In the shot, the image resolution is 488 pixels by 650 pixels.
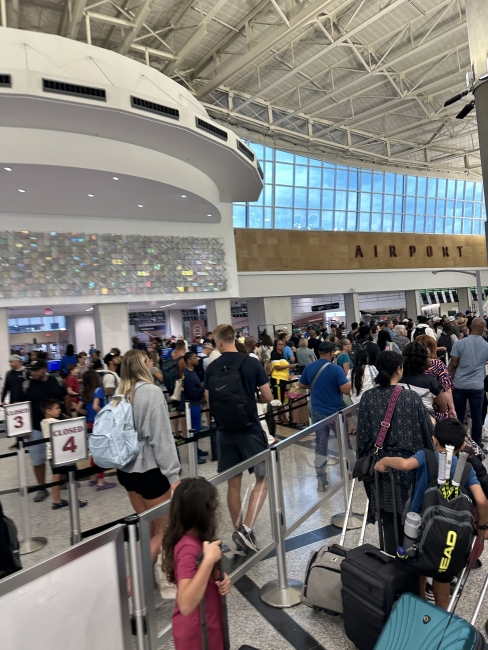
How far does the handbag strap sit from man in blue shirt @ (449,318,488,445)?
11.4ft

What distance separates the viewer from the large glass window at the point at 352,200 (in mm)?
27125

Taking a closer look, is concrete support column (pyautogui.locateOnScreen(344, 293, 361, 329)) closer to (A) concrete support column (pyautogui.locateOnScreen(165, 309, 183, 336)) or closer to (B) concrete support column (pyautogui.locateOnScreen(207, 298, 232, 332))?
(B) concrete support column (pyautogui.locateOnScreen(207, 298, 232, 332))

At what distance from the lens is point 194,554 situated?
6.57 ft

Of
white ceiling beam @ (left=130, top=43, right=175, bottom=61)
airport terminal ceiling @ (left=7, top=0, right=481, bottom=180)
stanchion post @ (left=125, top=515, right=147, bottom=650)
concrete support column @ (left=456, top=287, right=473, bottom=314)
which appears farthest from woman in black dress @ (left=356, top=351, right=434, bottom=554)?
concrete support column @ (left=456, top=287, right=473, bottom=314)

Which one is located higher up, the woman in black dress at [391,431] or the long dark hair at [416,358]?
the long dark hair at [416,358]

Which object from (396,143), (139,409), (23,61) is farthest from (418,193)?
(139,409)

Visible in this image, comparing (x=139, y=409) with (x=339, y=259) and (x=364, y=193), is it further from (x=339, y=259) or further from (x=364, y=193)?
(x=364, y=193)

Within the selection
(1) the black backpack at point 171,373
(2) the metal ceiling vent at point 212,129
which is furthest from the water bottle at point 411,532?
(2) the metal ceiling vent at point 212,129

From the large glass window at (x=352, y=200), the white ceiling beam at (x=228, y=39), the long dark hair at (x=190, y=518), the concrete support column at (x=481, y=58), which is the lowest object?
the long dark hair at (x=190, y=518)

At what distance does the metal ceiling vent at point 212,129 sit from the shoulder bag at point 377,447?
40.1ft

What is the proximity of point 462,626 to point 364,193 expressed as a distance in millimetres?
31875

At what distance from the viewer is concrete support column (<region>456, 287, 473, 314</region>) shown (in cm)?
3681

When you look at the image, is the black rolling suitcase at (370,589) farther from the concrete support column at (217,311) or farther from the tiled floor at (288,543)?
the concrete support column at (217,311)

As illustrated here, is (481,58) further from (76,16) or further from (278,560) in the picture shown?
(76,16)
